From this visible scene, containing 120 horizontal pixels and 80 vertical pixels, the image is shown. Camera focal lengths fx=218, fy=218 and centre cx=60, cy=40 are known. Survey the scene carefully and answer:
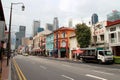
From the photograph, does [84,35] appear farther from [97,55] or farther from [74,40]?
[74,40]

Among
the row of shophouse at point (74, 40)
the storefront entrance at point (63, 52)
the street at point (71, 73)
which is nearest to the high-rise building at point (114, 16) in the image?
the row of shophouse at point (74, 40)

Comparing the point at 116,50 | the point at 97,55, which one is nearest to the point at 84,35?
the point at 116,50

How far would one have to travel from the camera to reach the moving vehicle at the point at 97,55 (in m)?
37.0

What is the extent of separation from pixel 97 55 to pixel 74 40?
28.9 m

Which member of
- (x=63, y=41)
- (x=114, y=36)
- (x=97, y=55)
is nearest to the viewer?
(x=97, y=55)

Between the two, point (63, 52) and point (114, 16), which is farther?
point (63, 52)

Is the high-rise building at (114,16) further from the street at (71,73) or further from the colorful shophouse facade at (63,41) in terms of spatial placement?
the street at (71,73)

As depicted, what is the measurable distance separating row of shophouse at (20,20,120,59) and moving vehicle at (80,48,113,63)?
4.91 meters

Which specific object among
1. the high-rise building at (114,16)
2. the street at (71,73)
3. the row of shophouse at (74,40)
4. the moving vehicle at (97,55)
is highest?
the high-rise building at (114,16)

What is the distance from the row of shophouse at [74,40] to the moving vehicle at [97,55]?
4908 mm

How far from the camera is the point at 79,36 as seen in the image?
53312mm

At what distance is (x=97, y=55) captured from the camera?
38844mm

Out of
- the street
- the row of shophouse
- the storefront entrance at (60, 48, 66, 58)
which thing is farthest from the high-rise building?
the street

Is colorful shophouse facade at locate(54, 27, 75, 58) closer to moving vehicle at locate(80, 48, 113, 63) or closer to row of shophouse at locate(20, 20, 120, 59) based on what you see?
row of shophouse at locate(20, 20, 120, 59)
